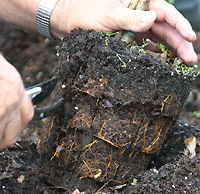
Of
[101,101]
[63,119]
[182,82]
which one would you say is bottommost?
[63,119]

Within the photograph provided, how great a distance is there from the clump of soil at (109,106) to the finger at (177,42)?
20 cm

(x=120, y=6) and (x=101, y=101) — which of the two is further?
(x=120, y=6)

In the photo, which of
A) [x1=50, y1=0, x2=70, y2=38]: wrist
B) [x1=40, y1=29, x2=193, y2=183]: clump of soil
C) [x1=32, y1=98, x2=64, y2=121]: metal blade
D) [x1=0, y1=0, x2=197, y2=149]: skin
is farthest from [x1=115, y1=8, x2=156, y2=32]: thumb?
[x1=32, y1=98, x2=64, y2=121]: metal blade

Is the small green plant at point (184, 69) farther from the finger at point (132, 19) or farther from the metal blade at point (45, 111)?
the metal blade at point (45, 111)

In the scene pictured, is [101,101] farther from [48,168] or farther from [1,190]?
[1,190]

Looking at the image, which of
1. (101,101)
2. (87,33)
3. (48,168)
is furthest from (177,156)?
(87,33)

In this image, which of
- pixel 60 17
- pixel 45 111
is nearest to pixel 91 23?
pixel 60 17

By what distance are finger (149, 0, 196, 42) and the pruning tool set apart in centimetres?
90

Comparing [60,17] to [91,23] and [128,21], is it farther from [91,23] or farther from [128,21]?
[128,21]

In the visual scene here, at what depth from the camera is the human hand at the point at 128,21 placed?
71.7 inches

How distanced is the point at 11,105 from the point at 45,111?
22.3 inches

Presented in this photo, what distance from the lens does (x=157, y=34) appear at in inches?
88.9

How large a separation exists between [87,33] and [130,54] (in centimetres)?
30

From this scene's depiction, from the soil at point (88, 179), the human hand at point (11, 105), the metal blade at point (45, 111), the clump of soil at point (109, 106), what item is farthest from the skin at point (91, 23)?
the soil at point (88, 179)
